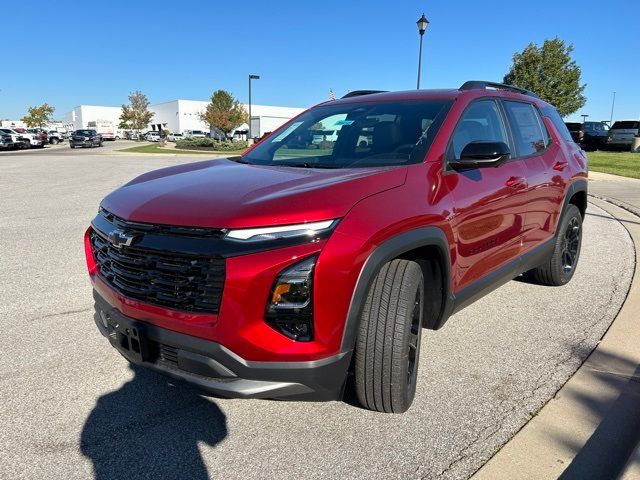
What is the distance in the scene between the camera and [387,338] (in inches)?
93.4

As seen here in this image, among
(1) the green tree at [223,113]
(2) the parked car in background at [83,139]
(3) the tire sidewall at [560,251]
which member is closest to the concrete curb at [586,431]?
(3) the tire sidewall at [560,251]

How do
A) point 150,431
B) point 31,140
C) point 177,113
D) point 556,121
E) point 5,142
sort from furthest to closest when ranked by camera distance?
1. point 177,113
2. point 31,140
3. point 5,142
4. point 556,121
5. point 150,431

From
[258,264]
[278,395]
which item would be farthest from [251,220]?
[278,395]

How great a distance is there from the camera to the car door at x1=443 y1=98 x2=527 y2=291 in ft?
9.59

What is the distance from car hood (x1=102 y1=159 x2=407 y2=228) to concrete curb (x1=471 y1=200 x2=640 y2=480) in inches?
55.5

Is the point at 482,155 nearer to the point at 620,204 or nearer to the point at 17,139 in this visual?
the point at 620,204

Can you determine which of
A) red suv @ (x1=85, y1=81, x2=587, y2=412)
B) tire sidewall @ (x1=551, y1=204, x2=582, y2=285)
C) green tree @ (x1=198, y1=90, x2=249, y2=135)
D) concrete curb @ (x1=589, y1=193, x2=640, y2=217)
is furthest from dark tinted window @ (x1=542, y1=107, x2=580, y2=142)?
green tree @ (x1=198, y1=90, x2=249, y2=135)

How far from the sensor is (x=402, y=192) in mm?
2512

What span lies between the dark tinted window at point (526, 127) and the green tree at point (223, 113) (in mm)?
75013

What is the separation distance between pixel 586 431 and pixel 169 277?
223cm

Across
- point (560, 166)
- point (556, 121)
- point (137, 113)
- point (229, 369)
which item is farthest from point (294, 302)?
point (137, 113)

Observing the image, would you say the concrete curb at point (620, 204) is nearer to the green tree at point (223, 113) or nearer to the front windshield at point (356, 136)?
the front windshield at point (356, 136)

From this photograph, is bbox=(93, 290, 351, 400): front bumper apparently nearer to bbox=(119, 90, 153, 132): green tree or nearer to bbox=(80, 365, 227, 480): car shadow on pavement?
bbox=(80, 365, 227, 480): car shadow on pavement

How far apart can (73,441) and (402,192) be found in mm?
2051
